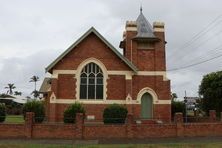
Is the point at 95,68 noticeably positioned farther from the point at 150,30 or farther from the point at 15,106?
the point at 15,106

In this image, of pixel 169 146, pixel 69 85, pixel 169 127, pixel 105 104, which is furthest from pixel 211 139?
pixel 69 85

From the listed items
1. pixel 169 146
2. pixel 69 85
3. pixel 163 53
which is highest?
pixel 163 53

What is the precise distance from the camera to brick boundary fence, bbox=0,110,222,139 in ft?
80.7

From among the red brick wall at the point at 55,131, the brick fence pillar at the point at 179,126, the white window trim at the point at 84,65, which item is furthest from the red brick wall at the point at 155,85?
the red brick wall at the point at 55,131

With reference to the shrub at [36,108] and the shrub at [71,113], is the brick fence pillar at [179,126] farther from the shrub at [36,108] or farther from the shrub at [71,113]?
the shrub at [36,108]

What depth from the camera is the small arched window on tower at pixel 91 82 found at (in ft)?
109

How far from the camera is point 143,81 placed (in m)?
34.8

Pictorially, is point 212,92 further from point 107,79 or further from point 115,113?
point 115,113

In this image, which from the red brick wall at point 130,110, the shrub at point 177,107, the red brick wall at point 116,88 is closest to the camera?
the red brick wall at point 130,110

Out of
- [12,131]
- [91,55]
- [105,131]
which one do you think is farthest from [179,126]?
[91,55]

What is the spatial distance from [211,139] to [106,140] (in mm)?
6539

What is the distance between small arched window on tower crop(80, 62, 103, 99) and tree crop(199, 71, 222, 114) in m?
19.9

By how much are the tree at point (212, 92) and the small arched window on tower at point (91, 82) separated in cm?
1987

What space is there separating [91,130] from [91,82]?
894 centimetres
